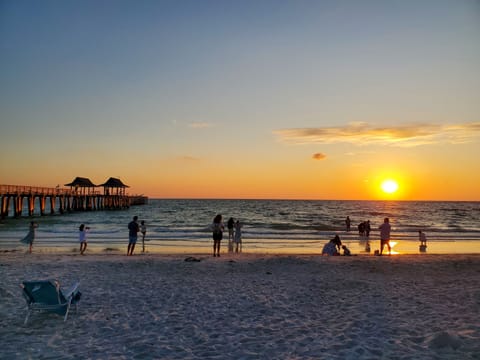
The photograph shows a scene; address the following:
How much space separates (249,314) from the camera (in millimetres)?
7262

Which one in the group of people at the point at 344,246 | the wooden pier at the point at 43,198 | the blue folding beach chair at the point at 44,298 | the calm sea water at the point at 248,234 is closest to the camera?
the blue folding beach chair at the point at 44,298

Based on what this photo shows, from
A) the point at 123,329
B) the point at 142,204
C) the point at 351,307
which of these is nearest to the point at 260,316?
the point at 351,307

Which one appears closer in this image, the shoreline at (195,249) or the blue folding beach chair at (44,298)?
the blue folding beach chair at (44,298)

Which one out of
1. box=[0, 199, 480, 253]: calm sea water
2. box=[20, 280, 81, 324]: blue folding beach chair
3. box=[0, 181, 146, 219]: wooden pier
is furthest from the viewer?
box=[0, 181, 146, 219]: wooden pier

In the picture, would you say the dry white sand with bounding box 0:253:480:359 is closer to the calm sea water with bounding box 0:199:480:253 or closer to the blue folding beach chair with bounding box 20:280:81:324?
the blue folding beach chair with bounding box 20:280:81:324

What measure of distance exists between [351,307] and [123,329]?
13.6 feet

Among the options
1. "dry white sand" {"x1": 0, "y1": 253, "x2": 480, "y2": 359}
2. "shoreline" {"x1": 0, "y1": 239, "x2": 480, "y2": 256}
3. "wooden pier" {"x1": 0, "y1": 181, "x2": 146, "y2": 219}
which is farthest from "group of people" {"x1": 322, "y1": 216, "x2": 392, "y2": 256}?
"wooden pier" {"x1": 0, "y1": 181, "x2": 146, "y2": 219}

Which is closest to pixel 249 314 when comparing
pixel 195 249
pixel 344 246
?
pixel 344 246

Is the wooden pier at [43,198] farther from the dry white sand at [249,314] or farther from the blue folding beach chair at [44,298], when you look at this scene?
the blue folding beach chair at [44,298]

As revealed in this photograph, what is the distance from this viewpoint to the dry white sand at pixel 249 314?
18.0 ft

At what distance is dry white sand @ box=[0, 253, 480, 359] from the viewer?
18.0 ft

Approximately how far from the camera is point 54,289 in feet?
22.5

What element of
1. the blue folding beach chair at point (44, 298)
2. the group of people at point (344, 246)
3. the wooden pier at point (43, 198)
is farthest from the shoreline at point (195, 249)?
the wooden pier at point (43, 198)

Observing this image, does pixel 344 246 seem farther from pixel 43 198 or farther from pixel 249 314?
pixel 43 198
